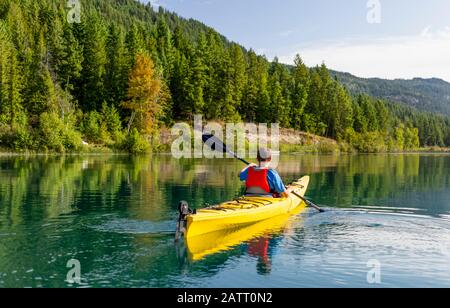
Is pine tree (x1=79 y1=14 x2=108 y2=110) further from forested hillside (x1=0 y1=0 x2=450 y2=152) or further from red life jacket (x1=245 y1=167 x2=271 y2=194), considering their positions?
red life jacket (x1=245 y1=167 x2=271 y2=194)

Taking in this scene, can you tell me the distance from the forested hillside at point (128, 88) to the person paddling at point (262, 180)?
154ft

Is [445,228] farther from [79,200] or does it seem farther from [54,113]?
[54,113]

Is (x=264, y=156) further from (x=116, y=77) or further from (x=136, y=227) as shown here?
(x=116, y=77)

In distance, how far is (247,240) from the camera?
44.8 feet

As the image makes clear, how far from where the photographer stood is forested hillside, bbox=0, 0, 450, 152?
6341 cm

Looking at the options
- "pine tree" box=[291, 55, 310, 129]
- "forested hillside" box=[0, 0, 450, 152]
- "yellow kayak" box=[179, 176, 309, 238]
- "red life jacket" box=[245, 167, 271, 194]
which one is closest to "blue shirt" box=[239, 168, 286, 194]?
"red life jacket" box=[245, 167, 271, 194]

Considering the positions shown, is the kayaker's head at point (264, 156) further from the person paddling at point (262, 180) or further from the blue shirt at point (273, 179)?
the blue shirt at point (273, 179)

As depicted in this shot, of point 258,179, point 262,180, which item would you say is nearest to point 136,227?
point 258,179

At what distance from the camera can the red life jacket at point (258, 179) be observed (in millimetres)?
15922

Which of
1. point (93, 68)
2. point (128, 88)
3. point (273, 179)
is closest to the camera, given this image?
point (273, 179)

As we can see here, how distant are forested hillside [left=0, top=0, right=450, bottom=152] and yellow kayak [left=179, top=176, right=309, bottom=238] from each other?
155 feet

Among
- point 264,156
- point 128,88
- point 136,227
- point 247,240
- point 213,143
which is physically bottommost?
point 247,240

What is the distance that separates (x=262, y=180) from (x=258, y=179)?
0.14m

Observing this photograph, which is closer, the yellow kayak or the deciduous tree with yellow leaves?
the yellow kayak
